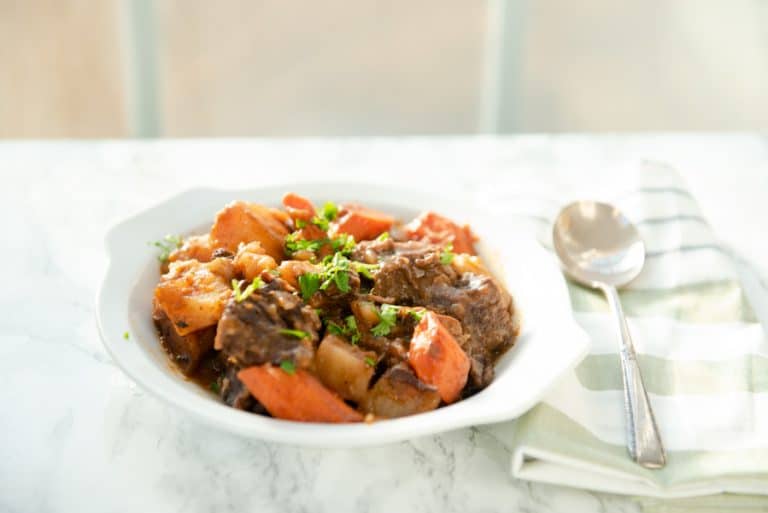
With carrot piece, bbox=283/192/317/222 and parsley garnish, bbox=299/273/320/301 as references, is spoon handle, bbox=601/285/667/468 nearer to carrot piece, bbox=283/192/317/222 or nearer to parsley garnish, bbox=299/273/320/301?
parsley garnish, bbox=299/273/320/301

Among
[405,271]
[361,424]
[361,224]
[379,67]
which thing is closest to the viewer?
[361,424]

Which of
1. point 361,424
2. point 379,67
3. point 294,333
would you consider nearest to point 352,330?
point 294,333

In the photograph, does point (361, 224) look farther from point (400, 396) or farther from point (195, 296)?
point (400, 396)

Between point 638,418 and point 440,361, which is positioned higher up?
point 440,361

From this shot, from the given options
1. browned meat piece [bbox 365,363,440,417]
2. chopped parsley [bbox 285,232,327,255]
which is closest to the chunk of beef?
chopped parsley [bbox 285,232,327,255]

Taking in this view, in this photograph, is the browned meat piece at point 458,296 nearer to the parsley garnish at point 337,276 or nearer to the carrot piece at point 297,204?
the parsley garnish at point 337,276

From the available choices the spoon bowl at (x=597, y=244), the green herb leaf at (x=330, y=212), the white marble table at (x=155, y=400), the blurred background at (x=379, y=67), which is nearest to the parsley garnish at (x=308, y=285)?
the white marble table at (x=155, y=400)
